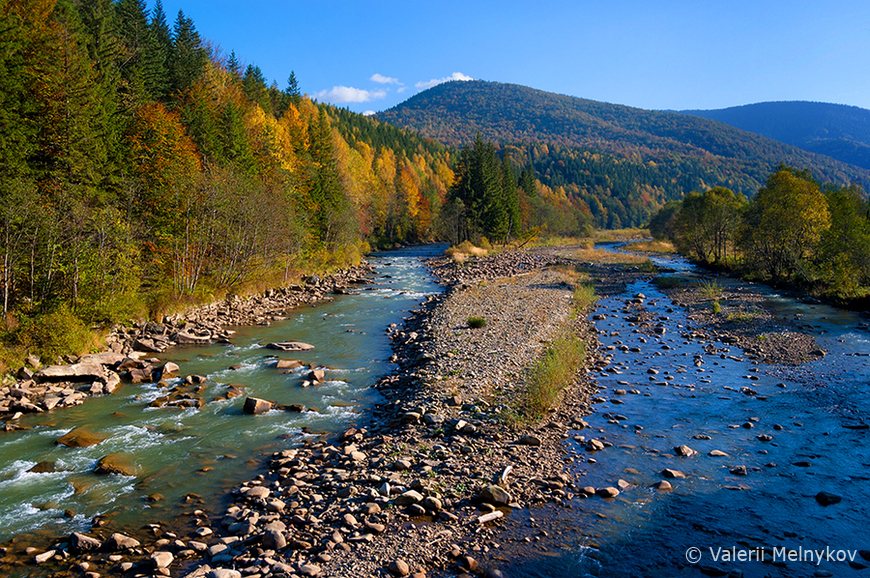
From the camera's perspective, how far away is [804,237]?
3619 cm

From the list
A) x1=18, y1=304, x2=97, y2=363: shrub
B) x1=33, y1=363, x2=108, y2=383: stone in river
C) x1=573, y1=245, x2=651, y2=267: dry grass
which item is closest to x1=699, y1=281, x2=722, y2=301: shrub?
x1=573, y1=245, x2=651, y2=267: dry grass

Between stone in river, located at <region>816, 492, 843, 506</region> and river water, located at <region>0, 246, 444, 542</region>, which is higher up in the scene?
stone in river, located at <region>816, 492, 843, 506</region>

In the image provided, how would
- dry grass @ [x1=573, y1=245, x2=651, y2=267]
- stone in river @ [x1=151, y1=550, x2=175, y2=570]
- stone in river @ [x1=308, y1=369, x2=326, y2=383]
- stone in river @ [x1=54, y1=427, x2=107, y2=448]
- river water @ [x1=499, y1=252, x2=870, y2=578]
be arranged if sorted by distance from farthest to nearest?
1. dry grass @ [x1=573, y1=245, x2=651, y2=267]
2. stone in river @ [x1=308, y1=369, x2=326, y2=383]
3. stone in river @ [x1=54, y1=427, x2=107, y2=448]
4. river water @ [x1=499, y1=252, x2=870, y2=578]
5. stone in river @ [x1=151, y1=550, x2=175, y2=570]

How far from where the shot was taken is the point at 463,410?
13.7 metres

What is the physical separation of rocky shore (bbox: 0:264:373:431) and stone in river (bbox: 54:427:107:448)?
76.0 inches

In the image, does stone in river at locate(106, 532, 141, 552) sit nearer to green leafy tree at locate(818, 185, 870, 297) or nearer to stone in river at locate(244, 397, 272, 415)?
stone in river at locate(244, 397, 272, 415)

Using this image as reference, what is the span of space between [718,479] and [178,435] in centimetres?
1396

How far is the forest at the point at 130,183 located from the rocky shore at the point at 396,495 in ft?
42.5

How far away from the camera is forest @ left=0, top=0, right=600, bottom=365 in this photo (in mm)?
18828

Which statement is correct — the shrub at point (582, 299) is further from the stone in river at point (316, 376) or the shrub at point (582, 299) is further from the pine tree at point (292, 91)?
the pine tree at point (292, 91)

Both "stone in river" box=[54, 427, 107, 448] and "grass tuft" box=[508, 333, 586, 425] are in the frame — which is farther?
"grass tuft" box=[508, 333, 586, 425]

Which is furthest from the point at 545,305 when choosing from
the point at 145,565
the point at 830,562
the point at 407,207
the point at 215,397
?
the point at 407,207

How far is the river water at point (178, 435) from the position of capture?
31.2 feet

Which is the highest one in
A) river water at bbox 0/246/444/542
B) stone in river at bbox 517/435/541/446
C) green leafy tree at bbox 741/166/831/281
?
green leafy tree at bbox 741/166/831/281
